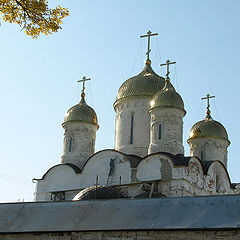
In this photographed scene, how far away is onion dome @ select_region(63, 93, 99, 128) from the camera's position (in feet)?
68.1

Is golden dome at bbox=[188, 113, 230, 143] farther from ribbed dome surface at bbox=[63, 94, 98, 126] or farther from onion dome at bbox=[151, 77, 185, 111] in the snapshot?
ribbed dome surface at bbox=[63, 94, 98, 126]

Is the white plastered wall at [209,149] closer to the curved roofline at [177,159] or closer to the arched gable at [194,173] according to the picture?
the arched gable at [194,173]

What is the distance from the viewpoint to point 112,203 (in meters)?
10.6

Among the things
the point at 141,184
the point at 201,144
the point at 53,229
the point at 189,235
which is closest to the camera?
the point at 189,235

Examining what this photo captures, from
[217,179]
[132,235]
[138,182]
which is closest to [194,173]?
[138,182]

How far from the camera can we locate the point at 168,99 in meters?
18.8

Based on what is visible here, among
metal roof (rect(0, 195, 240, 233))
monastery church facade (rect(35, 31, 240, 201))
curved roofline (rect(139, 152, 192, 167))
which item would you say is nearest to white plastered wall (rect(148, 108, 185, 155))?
monastery church facade (rect(35, 31, 240, 201))

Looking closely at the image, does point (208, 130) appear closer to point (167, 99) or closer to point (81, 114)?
point (167, 99)

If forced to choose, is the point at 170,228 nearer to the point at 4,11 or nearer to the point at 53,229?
the point at 53,229

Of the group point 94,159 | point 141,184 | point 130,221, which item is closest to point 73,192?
point 94,159

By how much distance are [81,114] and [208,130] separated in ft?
18.1

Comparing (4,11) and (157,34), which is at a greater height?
(157,34)

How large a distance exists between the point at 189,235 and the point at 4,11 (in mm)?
5221

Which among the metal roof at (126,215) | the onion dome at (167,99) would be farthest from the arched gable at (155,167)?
the metal roof at (126,215)
